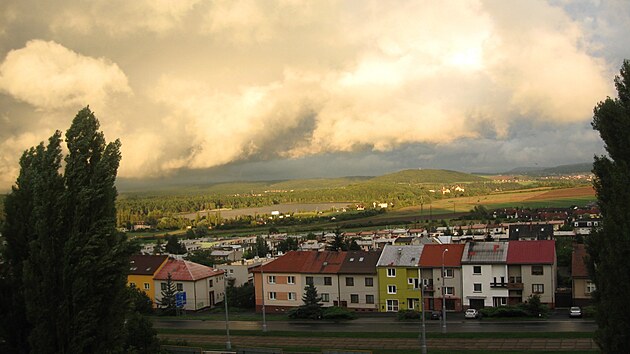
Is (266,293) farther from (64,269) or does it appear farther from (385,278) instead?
(64,269)

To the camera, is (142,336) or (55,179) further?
(142,336)

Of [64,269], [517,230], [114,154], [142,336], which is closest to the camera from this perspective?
[64,269]

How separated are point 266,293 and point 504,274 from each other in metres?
22.8

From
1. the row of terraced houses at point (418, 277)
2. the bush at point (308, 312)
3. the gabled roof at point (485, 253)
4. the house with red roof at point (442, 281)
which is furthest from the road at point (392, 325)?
the gabled roof at point (485, 253)

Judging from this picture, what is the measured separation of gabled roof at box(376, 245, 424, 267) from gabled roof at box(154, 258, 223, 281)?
18.7m

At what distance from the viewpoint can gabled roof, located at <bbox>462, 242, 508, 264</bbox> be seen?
4984cm

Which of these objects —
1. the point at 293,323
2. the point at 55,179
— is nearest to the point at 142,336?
the point at 55,179

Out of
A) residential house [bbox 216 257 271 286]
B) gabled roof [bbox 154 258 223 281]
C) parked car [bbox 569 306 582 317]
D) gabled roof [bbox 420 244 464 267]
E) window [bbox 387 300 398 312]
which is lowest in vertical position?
window [bbox 387 300 398 312]

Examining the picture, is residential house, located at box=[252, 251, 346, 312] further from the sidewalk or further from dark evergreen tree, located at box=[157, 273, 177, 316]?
the sidewalk

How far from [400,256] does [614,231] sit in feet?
117

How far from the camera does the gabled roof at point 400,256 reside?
169ft

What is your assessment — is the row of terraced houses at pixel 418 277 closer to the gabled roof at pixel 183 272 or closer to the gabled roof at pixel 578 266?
the gabled roof at pixel 578 266

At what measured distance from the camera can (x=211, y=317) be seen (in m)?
51.8

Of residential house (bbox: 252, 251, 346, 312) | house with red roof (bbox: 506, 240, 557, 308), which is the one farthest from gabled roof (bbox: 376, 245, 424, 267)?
house with red roof (bbox: 506, 240, 557, 308)
